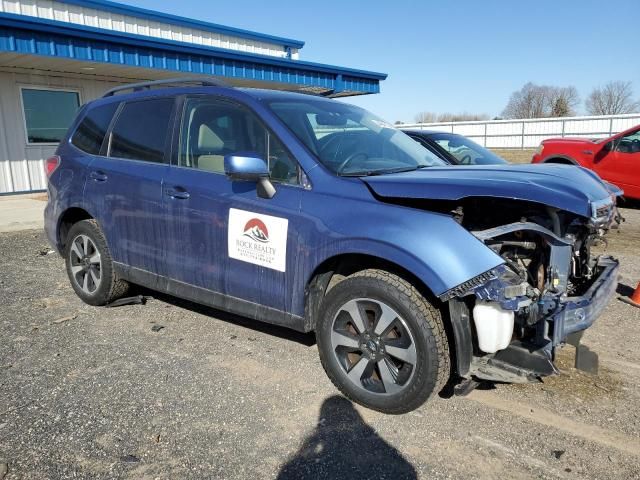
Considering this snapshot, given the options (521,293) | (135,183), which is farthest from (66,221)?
(521,293)

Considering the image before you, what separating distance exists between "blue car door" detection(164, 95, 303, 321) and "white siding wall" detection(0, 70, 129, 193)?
9986 mm

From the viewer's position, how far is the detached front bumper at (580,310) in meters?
2.75

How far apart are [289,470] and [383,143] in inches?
99.2

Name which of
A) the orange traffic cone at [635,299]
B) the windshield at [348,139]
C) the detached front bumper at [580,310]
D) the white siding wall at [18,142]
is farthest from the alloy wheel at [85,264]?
the white siding wall at [18,142]

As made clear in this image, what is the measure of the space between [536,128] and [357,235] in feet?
103

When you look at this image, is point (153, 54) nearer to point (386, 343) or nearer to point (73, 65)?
point (73, 65)

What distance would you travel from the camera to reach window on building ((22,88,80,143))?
39.7ft

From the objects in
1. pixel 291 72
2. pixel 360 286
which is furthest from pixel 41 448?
pixel 291 72

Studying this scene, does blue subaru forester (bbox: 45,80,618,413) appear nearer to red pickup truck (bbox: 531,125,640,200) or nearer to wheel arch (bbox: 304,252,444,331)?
wheel arch (bbox: 304,252,444,331)

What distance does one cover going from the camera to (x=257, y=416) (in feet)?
9.89

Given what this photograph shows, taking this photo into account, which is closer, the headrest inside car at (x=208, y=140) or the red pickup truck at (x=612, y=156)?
the headrest inside car at (x=208, y=140)

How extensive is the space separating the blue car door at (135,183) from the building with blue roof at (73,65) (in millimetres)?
6735

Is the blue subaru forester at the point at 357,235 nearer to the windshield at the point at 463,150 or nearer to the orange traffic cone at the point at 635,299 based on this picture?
the orange traffic cone at the point at 635,299

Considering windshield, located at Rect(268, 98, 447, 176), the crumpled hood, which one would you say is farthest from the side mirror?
the crumpled hood
